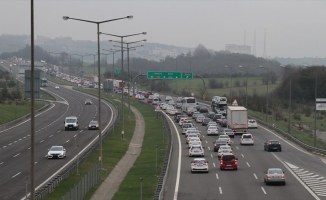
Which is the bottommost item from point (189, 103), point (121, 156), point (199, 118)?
point (121, 156)

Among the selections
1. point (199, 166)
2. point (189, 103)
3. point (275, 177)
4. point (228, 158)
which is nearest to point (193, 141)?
point (228, 158)

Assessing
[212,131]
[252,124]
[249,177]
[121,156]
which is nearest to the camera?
[249,177]

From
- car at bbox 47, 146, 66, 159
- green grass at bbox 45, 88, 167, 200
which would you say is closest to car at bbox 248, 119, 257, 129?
green grass at bbox 45, 88, 167, 200

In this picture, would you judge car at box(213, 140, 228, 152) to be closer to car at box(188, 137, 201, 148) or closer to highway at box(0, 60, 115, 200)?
car at box(188, 137, 201, 148)

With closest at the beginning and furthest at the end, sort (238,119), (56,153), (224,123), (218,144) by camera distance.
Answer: (56,153) < (218,144) < (238,119) < (224,123)

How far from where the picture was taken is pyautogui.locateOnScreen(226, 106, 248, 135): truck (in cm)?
7931

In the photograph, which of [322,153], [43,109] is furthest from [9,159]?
[43,109]

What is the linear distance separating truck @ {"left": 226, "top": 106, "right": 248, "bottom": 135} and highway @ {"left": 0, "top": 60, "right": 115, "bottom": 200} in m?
15.4

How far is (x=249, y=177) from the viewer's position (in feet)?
156

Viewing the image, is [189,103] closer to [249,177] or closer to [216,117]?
[216,117]

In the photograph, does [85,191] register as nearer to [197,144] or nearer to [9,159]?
[9,159]

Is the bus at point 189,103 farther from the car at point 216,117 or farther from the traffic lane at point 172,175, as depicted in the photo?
the traffic lane at point 172,175

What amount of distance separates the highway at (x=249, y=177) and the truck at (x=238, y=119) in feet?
30.8

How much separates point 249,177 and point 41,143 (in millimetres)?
28456
